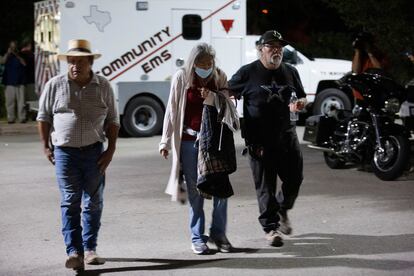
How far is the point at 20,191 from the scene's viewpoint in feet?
33.2

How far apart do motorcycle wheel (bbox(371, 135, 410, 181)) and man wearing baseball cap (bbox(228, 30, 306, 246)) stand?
3.35 metres

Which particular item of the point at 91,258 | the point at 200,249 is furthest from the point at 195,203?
the point at 91,258

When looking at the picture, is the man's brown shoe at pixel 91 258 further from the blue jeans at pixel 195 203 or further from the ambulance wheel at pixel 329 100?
the ambulance wheel at pixel 329 100

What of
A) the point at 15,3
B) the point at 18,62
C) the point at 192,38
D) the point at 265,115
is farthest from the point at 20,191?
the point at 15,3

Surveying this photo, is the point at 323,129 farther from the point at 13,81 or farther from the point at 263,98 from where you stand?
the point at 13,81

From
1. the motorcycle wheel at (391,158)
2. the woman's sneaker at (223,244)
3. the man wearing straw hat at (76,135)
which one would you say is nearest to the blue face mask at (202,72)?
the man wearing straw hat at (76,135)

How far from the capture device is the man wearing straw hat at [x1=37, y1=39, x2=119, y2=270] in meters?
6.20

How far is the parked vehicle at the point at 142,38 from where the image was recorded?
51.1 ft

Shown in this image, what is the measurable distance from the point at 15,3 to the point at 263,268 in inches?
801

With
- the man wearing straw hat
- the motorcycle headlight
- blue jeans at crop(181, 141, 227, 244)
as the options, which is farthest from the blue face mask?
the motorcycle headlight

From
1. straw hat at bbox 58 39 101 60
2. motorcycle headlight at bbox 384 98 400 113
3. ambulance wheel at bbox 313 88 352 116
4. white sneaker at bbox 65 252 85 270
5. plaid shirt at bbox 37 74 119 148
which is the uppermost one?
straw hat at bbox 58 39 101 60

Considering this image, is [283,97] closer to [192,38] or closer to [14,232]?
[14,232]

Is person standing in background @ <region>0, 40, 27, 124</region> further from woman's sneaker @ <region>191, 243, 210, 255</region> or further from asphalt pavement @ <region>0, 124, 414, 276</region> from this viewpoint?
woman's sneaker @ <region>191, 243, 210, 255</region>

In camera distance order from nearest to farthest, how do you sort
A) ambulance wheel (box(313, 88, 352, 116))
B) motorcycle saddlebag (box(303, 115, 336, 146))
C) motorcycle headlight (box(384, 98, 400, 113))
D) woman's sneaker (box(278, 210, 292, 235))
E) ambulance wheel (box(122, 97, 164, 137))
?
1. woman's sneaker (box(278, 210, 292, 235))
2. motorcycle headlight (box(384, 98, 400, 113))
3. motorcycle saddlebag (box(303, 115, 336, 146))
4. ambulance wheel (box(122, 97, 164, 137))
5. ambulance wheel (box(313, 88, 352, 116))
